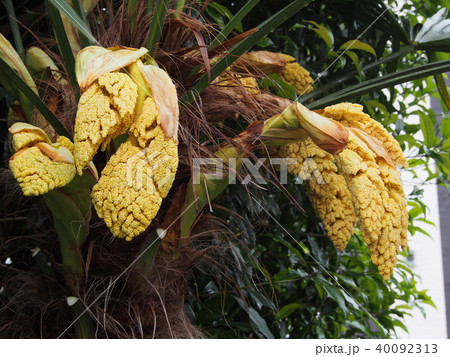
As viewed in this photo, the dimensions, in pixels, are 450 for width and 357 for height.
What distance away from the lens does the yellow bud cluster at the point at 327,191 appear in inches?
20.1

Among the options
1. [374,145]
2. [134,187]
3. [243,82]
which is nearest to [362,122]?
[374,145]

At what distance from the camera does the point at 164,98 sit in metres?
0.41

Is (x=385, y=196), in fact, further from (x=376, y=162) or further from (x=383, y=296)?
(x=383, y=296)

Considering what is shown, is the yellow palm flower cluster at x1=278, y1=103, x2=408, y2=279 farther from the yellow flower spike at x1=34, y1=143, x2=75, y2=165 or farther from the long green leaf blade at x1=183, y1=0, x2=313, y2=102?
the yellow flower spike at x1=34, y1=143, x2=75, y2=165

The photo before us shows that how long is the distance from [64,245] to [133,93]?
0.70ft

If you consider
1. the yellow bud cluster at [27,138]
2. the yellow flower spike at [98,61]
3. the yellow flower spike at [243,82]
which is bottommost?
the yellow bud cluster at [27,138]

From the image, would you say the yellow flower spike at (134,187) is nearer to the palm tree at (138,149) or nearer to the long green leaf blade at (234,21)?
the palm tree at (138,149)

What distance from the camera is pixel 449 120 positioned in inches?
42.4

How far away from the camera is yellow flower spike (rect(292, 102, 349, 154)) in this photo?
444 mm

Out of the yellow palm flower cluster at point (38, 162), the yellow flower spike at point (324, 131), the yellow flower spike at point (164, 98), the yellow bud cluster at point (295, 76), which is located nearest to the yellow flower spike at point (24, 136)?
the yellow palm flower cluster at point (38, 162)

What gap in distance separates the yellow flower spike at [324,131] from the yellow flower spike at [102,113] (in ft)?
0.47

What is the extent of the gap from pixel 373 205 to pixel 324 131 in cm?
7

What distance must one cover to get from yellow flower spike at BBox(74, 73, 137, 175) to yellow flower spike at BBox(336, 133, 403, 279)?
19 cm
